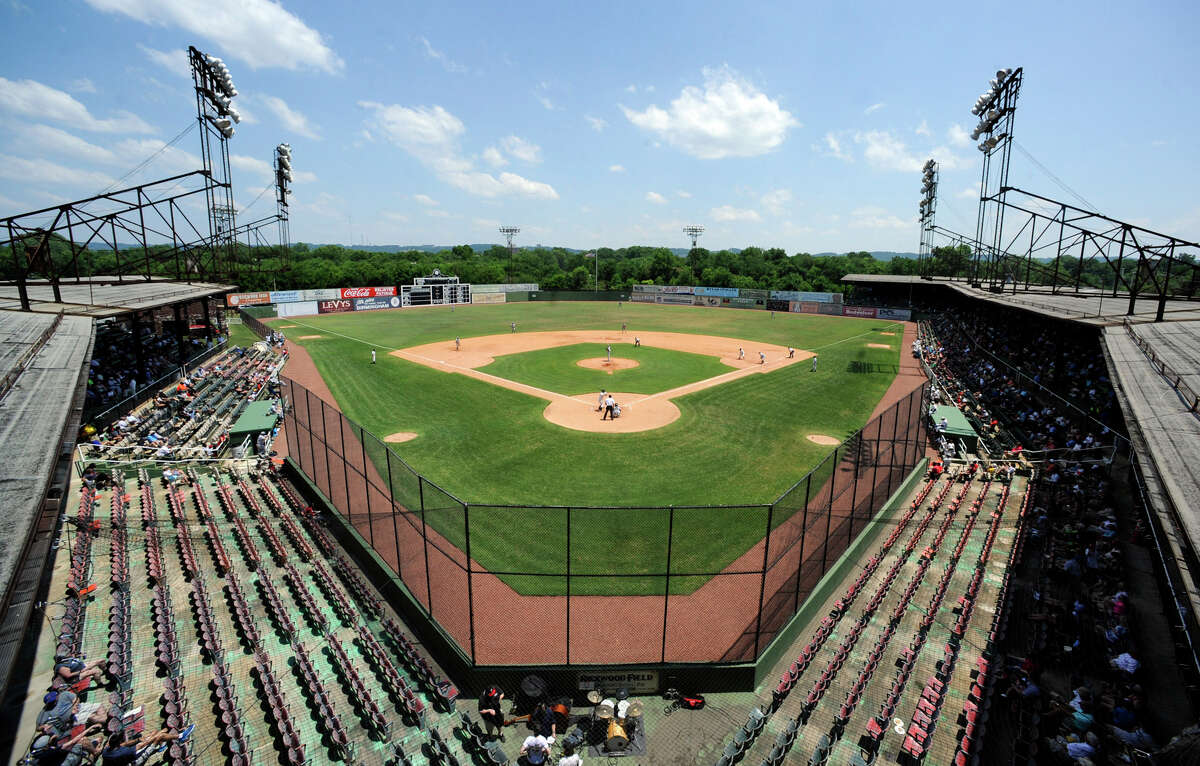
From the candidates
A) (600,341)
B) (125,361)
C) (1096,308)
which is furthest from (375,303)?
(1096,308)

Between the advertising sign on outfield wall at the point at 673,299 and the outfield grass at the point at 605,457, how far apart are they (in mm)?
44694

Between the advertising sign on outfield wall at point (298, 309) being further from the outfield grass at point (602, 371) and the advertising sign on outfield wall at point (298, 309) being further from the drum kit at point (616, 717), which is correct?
the drum kit at point (616, 717)

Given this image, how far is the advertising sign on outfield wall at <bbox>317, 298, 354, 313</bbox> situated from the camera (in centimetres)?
6894

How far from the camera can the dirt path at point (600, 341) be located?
85.3 feet

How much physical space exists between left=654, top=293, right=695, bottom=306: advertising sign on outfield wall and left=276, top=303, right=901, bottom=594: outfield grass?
44.7 meters

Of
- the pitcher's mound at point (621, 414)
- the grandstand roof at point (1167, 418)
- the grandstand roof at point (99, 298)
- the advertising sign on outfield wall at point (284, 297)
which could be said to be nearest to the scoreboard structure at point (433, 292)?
the advertising sign on outfield wall at point (284, 297)

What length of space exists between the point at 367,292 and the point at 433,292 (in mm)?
8527

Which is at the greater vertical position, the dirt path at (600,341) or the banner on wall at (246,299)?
the banner on wall at (246,299)

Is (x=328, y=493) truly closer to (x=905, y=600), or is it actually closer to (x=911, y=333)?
(x=905, y=600)

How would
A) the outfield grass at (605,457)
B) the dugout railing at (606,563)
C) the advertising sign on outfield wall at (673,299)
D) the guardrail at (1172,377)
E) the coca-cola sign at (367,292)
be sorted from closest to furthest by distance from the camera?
the dugout railing at (606,563) → the guardrail at (1172,377) → the outfield grass at (605,457) → the coca-cola sign at (367,292) → the advertising sign on outfield wall at (673,299)

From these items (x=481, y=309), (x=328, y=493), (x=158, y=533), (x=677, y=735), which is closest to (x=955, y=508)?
(x=677, y=735)

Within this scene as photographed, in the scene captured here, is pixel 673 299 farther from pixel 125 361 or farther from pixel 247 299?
pixel 125 361

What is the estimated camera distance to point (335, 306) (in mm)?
70062

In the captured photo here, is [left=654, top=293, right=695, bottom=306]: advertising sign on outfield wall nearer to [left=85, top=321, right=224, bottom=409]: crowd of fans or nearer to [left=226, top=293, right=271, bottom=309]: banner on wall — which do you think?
[left=226, top=293, right=271, bottom=309]: banner on wall
